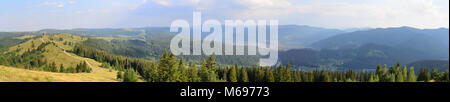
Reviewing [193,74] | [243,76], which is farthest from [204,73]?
[243,76]

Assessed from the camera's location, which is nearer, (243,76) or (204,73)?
(204,73)

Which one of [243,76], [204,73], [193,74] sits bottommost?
[243,76]

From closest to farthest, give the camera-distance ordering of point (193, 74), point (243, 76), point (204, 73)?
point (193, 74)
point (204, 73)
point (243, 76)

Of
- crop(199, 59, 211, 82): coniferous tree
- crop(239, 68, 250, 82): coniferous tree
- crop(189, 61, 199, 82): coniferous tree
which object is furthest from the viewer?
crop(239, 68, 250, 82): coniferous tree

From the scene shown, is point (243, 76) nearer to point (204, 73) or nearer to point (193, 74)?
point (204, 73)

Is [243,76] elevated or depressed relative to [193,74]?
depressed

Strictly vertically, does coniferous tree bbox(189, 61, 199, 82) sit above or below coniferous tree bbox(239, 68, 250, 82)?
above

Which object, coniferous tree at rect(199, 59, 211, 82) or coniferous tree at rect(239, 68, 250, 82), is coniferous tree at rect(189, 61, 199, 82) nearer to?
coniferous tree at rect(199, 59, 211, 82)

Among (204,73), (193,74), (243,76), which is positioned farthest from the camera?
(243,76)

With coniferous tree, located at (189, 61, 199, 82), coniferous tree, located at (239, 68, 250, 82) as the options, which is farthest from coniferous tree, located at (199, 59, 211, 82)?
coniferous tree, located at (239, 68, 250, 82)

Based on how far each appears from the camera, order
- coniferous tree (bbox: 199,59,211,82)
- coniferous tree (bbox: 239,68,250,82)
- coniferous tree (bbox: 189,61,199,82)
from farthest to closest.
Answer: coniferous tree (bbox: 239,68,250,82) → coniferous tree (bbox: 199,59,211,82) → coniferous tree (bbox: 189,61,199,82)

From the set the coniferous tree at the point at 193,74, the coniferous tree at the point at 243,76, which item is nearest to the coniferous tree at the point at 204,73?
the coniferous tree at the point at 193,74
